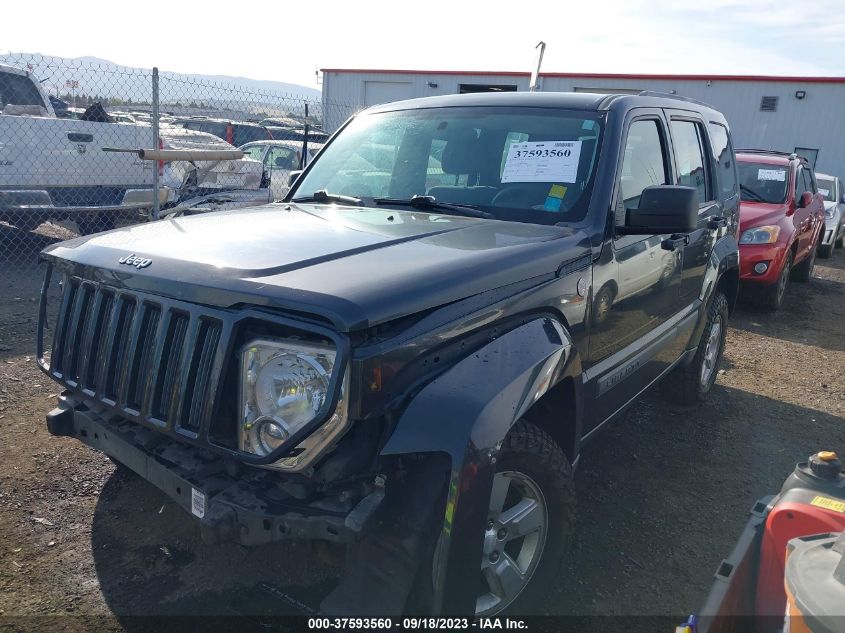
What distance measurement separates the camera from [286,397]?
6.40 ft

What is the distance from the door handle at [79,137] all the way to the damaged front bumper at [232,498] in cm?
604

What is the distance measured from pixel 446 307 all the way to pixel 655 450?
9.04 ft

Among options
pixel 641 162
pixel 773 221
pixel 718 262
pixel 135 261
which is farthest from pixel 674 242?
pixel 773 221

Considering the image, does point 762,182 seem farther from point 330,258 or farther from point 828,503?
point 330,258

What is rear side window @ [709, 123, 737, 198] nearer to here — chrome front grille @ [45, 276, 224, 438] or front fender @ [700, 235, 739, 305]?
front fender @ [700, 235, 739, 305]

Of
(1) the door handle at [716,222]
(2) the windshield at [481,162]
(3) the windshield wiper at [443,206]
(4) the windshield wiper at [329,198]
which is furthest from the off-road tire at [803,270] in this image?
A: (4) the windshield wiper at [329,198]

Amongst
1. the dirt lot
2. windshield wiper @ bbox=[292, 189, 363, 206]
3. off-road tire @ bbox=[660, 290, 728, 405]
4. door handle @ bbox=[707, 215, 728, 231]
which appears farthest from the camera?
off-road tire @ bbox=[660, 290, 728, 405]

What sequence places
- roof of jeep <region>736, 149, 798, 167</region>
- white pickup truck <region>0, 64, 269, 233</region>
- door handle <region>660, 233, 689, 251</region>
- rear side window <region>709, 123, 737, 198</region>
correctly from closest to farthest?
door handle <region>660, 233, 689, 251</region>
rear side window <region>709, 123, 737, 198</region>
white pickup truck <region>0, 64, 269, 233</region>
roof of jeep <region>736, 149, 798, 167</region>

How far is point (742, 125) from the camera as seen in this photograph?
2092cm

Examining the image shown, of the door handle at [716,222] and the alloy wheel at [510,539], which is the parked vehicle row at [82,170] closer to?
the door handle at [716,222]

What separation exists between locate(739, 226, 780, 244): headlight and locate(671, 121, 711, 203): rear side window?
401cm

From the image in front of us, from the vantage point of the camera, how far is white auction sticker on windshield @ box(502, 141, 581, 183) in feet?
10.1

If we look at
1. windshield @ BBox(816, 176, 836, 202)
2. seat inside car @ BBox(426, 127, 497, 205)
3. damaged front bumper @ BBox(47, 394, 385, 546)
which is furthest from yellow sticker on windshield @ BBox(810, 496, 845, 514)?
windshield @ BBox(816, 176, 836, 202)

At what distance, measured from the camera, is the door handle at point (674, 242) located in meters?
3.57
